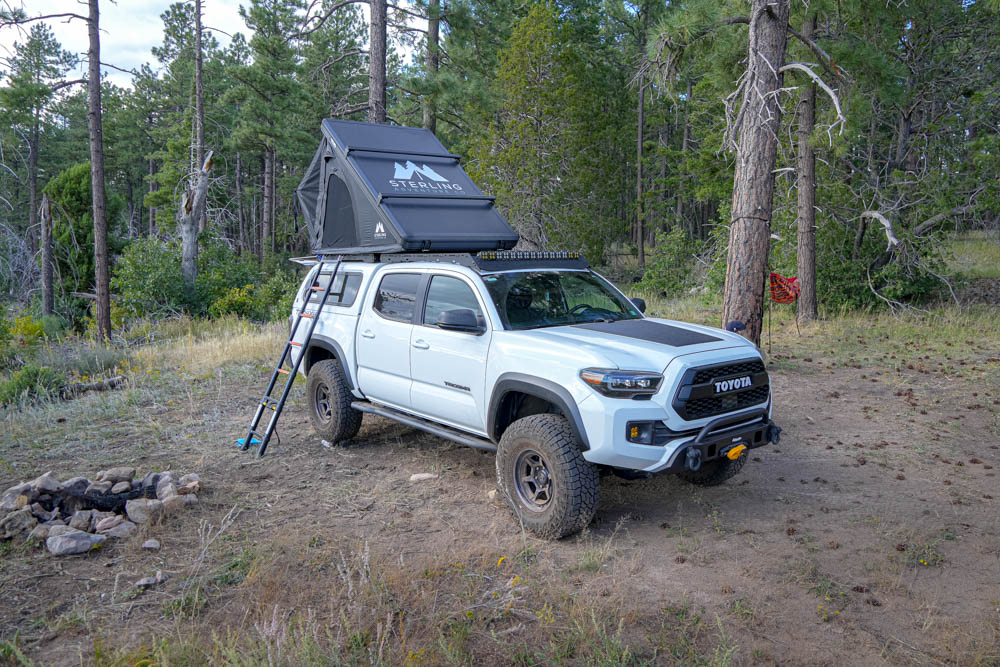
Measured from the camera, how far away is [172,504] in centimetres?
516

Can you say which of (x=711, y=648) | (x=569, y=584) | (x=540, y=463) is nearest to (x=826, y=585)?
(x=711, y=648)

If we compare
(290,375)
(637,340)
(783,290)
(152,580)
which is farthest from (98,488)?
(783,290)

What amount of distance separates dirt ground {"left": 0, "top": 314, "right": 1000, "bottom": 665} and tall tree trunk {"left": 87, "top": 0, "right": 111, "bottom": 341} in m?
9.80

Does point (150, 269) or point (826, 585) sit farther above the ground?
point (150, 269)

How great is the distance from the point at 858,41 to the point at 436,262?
1099 centimetres

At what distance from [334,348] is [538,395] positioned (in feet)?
9.80

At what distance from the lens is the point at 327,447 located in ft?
23.1

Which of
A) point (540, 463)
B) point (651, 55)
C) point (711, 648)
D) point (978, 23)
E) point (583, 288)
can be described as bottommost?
point (711, 648)

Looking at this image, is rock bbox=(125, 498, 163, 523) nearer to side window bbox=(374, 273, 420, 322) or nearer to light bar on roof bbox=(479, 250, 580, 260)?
side window bbox=(374, 273, 420, 322)

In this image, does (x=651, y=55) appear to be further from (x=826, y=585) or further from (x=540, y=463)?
(x=826, y=585)

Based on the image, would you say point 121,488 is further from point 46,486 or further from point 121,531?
point 121,531

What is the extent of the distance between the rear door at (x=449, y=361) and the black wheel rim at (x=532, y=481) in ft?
1.70

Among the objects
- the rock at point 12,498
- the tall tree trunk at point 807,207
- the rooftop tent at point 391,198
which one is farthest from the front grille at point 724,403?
the tall tree trunk at point 807,207

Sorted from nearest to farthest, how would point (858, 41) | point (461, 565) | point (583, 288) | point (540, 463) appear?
1. point (461, 565)
2. point (540, 463)
3. point (583, 288)
4. point (858, 41)
